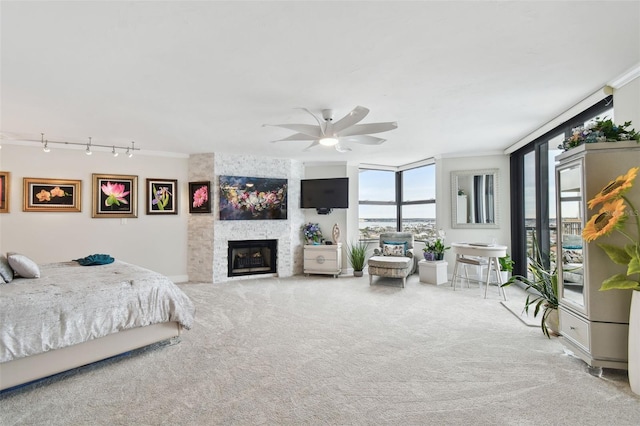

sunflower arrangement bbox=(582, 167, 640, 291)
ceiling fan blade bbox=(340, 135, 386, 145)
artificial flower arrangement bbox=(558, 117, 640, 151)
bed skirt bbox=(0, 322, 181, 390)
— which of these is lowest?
bed skirt bbox=(0, 322, 181, 390)

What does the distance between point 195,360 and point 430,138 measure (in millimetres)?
4309

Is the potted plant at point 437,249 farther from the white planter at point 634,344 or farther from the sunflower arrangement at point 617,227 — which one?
the white planter at point 634,344

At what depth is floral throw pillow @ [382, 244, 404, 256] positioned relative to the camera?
5914mm

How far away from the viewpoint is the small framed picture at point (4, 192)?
459 centimetres

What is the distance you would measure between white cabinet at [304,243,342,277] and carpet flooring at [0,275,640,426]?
8.33 feet

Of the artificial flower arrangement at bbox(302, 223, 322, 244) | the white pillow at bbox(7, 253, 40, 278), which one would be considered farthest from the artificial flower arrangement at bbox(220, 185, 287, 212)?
the white pillow at bbox(7, 253, 40, 278)

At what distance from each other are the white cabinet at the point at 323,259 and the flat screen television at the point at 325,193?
0.86 meters

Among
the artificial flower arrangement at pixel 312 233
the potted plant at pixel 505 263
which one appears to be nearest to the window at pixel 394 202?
the artificial flower arrangement at pixel 312 233

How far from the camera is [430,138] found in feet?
15.6

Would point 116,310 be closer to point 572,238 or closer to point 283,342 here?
point 283,342

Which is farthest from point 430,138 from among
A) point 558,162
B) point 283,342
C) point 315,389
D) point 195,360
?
point 195,360

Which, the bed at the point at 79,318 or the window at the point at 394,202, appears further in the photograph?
the window at the point at 394,202

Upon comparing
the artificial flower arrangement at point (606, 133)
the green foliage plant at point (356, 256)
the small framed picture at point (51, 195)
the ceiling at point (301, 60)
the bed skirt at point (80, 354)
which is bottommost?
the bed skirt at point (80, 354)

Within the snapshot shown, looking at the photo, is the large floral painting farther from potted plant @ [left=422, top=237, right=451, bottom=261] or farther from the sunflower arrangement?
the sunflower arrangement
